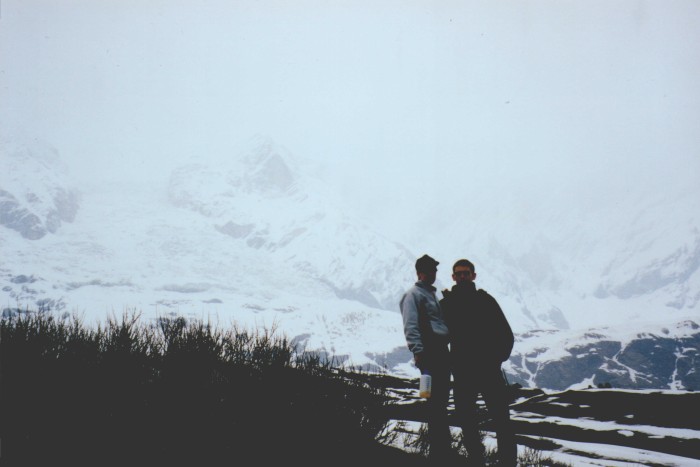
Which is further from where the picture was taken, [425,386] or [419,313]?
[419,313]

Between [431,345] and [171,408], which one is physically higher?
[431,345]

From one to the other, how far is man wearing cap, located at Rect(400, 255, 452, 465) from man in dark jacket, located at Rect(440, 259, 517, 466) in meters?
0.13

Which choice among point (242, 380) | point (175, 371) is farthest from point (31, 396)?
point (242, 380)

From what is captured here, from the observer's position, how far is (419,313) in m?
5.41

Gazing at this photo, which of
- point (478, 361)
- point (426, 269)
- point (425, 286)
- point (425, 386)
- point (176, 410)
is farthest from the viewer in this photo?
point (425, 286)

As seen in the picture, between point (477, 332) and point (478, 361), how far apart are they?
0.32 meters

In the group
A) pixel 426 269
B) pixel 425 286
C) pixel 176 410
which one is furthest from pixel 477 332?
pixel 176 410

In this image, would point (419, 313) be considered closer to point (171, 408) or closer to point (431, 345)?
point (431, 345)

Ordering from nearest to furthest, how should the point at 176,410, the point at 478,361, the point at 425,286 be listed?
the point at 176,410 < the point at 478,361 < the point at 425,286

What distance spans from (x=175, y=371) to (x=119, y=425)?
3.58ft

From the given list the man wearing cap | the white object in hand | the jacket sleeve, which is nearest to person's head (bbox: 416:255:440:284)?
the man wearing cap

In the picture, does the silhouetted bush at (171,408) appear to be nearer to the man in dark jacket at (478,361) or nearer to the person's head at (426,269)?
the man in dark jacket at (478,361)

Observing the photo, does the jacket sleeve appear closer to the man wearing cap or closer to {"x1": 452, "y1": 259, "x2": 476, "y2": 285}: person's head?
the man wearing cap

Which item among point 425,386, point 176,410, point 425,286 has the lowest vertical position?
point 176,410
